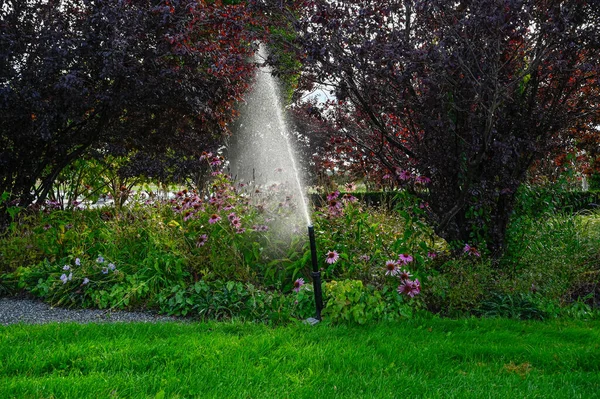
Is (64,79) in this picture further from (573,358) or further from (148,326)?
(573,358)

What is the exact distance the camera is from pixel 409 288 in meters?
4.01

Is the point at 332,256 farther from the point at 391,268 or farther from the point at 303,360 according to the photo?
the point at 303,360

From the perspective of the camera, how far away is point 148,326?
371 centimetres

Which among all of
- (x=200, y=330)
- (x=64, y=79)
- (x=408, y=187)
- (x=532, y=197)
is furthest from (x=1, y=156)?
(x=532, y=197)

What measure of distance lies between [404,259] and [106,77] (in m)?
4.20

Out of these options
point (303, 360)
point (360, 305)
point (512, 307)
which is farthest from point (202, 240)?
point (512, 307)

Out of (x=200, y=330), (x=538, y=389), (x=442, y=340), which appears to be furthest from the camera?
(x=200, y=330)

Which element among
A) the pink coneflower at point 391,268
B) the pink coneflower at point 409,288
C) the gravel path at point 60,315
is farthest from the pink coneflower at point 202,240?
the pink coneflower at point 409,288

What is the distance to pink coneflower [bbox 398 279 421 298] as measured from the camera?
13.1 feet

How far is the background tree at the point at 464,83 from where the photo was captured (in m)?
4.38

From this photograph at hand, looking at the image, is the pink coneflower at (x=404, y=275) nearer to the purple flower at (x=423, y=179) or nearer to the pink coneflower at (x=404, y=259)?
the pink coneflower at (x=404, y=259)

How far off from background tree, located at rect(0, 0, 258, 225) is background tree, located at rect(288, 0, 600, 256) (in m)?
1.27

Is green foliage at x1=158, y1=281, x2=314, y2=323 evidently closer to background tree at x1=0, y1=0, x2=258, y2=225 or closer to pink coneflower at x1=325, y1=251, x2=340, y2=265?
pink coneflower at x1=325, y1=251, x2=340, y2=265

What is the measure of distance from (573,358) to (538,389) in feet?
1.94
